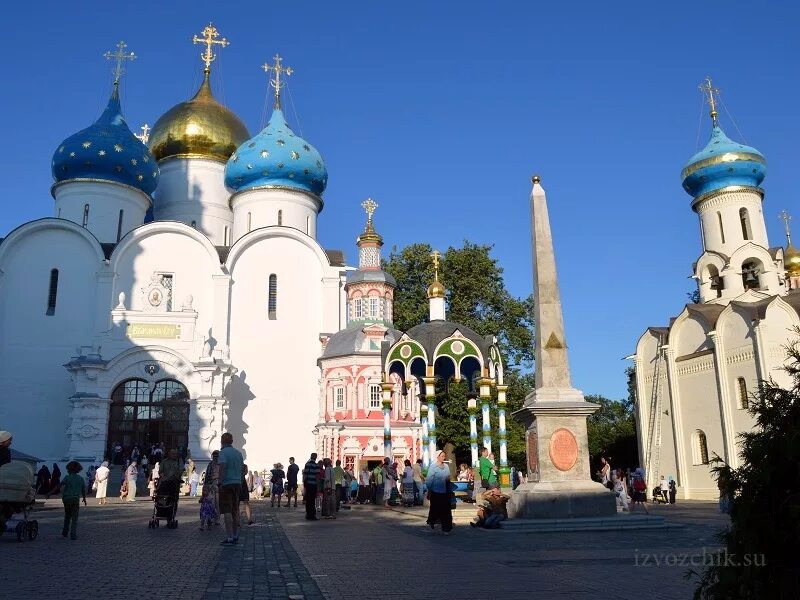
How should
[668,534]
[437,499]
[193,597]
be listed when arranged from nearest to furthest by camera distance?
1. [193,597]
2. [668,534]
3. [437,499]

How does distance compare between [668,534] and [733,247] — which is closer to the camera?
[668,534]

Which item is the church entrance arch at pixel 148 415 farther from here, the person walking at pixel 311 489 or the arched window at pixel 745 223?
the arched window at pixel 745 223

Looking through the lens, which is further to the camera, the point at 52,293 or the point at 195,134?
the point at 195,134

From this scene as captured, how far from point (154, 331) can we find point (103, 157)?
9206 millimetres

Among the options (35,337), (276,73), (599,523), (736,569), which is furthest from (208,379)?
(736,569)

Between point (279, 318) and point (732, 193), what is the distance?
71.0 ft

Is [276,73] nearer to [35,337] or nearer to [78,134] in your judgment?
[78,134]

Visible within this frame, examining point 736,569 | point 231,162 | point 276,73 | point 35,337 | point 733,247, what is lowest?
point 736,569

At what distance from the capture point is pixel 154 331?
105ft

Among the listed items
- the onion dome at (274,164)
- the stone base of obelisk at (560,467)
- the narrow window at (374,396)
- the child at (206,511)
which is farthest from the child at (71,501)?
the onion dome at (274,164)

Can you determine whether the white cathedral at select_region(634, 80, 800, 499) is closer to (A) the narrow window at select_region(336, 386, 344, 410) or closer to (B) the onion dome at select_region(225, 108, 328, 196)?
(A) the narrow window at select_region(336, 386, 344, 410)

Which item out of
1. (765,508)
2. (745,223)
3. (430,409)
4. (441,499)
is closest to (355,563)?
(441,499)

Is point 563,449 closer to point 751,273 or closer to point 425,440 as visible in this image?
point 425,440

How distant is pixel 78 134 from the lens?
116 feet
